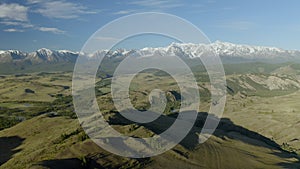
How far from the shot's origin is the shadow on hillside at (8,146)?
11847 centimetres

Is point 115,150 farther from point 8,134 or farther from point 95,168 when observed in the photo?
point 8,134

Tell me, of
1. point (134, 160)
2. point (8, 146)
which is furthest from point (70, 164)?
point (8, 146)

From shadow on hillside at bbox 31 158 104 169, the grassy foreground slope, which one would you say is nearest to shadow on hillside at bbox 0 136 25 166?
the grassy foreground slope

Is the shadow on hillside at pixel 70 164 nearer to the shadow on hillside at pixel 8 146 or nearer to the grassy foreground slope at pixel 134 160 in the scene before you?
the grassy foreground slope at pixel 134 160

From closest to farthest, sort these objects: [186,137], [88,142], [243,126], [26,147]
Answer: [88,142], [186,137], [26,147], [243,126]

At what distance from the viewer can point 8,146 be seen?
134500 millimetres

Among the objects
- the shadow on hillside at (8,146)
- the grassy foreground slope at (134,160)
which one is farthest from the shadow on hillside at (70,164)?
the shadow on hillside at (8,146)

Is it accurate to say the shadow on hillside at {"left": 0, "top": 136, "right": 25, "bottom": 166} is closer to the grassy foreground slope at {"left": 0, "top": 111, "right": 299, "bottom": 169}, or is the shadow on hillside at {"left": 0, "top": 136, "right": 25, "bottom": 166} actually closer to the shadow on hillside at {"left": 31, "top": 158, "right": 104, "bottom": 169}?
the grassy foreground slope at {"left": 0, "top": 111, "right": 299, "bottom": 169}

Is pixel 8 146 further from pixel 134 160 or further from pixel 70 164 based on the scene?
pixel 134 160

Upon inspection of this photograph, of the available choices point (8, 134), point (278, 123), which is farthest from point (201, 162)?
point (278, 123)

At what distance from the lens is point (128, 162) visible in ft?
257

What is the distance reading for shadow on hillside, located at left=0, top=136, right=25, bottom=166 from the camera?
118469 mm

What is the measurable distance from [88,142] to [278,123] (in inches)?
5761

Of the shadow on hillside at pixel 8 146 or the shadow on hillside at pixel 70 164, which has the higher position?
the shadow on hillside at pixel 70 164
